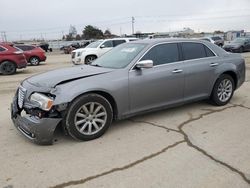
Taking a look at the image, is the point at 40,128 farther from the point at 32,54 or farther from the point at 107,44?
the point at 32,54

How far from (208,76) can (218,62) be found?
0.46 meters

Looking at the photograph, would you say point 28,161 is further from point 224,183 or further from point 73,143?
point 224,183

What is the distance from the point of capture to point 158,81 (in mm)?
5133

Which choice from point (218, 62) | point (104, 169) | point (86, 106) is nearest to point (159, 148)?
point (104, 169)

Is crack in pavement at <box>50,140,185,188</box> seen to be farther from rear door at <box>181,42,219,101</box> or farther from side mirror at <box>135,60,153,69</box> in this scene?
rear door at <box>181,42,219,101</box>

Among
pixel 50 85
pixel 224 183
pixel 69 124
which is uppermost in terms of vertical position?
pixel 50 85

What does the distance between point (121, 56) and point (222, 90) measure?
2.47 meters

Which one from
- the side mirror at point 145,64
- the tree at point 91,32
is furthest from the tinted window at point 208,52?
the tree at point 91,32

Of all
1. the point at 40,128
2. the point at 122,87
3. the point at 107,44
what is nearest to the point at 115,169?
the point at 40,128

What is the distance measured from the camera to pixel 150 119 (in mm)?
5445

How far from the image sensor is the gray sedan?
13.8 ft

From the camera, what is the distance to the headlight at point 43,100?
4.11 meters

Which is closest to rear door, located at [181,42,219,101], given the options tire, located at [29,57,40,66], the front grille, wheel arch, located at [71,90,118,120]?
wheel arch, located at [71,90,118,120]

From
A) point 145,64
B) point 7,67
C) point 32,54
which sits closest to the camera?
point 145,64
